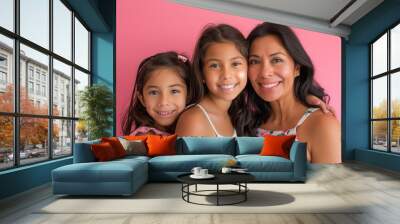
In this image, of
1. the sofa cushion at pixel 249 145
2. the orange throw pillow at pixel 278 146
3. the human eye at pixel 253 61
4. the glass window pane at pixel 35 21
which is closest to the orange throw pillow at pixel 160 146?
the sofa cushion at pixel 249 145

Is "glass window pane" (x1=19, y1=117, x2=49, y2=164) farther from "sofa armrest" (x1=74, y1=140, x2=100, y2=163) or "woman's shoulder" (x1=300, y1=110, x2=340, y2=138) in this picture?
"woman's shoulder" (x1=300, y1=110, x2=340, y2=138)

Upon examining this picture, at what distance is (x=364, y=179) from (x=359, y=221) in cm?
288

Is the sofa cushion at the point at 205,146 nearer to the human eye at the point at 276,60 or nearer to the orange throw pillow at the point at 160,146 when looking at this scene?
the orange throw pillow at the point at 160,146

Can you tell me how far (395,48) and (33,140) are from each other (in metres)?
6.95

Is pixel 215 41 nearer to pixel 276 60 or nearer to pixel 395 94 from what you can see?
pixel 276 60

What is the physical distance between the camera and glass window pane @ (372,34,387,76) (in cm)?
827

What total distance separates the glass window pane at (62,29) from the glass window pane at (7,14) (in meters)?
1.37

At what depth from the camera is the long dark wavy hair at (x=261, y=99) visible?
7.70 m

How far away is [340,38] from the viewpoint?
837cm

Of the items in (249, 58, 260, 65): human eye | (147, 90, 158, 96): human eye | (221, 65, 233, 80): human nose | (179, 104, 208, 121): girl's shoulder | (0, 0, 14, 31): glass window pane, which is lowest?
(179, 104, 208, 121): girl's shoulder

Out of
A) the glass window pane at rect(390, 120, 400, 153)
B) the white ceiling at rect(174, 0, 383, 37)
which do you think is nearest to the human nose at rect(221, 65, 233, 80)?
the white ceiling at rect(174, 0, 383, 37)

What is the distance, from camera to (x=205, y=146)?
658 centimetres

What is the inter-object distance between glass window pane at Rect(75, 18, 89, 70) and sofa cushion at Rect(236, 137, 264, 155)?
3.49m

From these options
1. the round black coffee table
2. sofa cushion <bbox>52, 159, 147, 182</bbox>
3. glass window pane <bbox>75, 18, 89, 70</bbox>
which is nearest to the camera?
the round black coffee table
